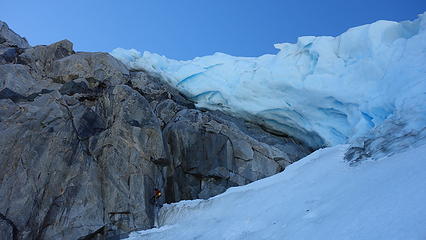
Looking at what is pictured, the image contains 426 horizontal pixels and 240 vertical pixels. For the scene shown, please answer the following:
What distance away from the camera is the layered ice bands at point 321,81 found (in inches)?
722

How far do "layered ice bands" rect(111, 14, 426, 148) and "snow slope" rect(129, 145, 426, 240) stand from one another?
3805 millimetres

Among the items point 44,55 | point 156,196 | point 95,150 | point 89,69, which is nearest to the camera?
point 156,196

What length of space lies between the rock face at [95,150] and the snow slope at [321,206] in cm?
191

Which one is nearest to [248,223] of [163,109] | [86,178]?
[86,178]

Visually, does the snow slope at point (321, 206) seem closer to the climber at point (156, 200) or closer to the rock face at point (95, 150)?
the climber at point (156, 200)

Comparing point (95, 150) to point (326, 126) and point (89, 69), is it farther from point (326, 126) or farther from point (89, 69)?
point (326, 126)

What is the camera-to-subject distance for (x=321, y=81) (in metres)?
22.8

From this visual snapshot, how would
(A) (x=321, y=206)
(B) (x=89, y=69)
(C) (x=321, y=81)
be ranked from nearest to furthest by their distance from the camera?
(A) (x=321, y=206) < (B) (x=89, y=69) < (C) (x=321, y=81)

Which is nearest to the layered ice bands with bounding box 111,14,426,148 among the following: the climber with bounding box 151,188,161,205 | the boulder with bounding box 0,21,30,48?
the boulder with bounding box 0,21,30,48

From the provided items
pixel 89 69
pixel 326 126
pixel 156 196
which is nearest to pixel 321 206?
pixel 156 196

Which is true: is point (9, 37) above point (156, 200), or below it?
above

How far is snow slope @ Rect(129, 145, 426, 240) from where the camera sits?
26.9ft

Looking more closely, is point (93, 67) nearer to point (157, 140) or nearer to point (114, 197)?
point (157, 140)

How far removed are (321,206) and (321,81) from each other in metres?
13.1
